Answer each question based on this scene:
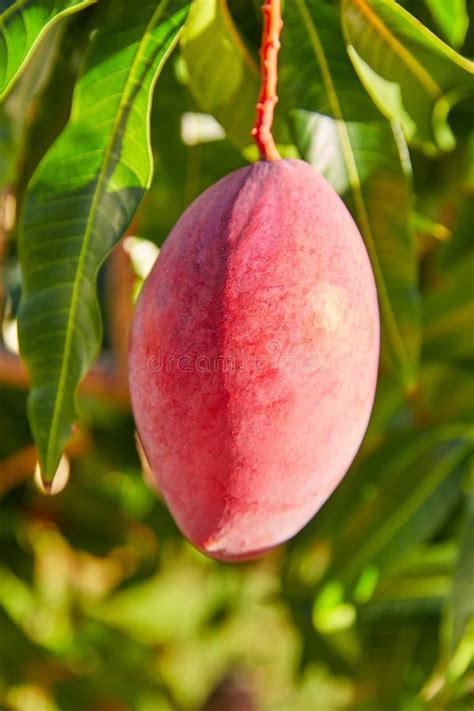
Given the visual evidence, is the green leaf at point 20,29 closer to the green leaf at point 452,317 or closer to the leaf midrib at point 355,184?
the leaf midrib at point 355,184

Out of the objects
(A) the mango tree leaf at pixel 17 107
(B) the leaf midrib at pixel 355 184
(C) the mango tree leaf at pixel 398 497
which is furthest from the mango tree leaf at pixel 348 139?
(C) the mango tree leaf at pixel 398 497

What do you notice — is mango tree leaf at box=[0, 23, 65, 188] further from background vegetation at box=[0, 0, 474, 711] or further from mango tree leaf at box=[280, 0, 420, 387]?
mango tree leaf at box=[280, 0, 420, 387]

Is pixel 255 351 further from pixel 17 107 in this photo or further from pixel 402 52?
pixel 17 107

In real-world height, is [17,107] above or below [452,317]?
above

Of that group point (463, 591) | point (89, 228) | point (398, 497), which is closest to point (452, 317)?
point (398, 497)

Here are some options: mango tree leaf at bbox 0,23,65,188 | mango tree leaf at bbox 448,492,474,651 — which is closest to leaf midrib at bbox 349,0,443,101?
mango tree leaf at bbox 0,23,65,188

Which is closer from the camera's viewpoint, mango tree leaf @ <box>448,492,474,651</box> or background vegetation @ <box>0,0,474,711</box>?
background vegetation @ <box>0,0,474,711</box>

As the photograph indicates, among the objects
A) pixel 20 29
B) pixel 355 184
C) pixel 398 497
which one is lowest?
pixel 398 497

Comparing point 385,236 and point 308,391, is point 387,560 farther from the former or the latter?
point 308,391
